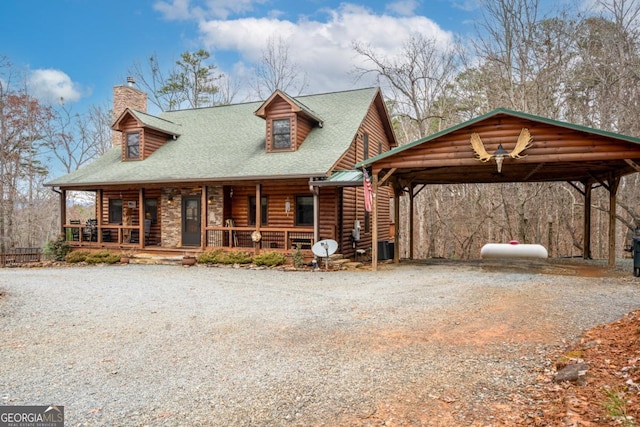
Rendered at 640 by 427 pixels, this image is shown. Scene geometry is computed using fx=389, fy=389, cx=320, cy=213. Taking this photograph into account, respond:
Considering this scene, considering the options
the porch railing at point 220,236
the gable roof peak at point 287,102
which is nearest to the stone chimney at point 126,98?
the porch railing at point 220,236

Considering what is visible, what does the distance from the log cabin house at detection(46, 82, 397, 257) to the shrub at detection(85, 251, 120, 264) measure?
0.77m

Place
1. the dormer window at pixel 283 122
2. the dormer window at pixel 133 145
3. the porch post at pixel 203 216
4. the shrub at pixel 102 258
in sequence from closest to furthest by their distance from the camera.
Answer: the porch post at pixel 203 216 < the dormer window at pixel 283 122 < the shrub at pixel 102 258 < the dormer window at pixel 133 145

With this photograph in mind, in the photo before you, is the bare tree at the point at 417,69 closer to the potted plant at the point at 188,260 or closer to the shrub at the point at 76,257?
the potted plant at the point at 188,260

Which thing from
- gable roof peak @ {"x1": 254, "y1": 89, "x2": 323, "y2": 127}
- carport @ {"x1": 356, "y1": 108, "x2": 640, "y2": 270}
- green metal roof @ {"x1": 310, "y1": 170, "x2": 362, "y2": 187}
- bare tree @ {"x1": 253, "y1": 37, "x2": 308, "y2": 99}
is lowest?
green metal roof @ {"x1": 310, "y1": 170, "x2": 362, "y2": 187}

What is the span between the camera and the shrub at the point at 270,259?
12812 millimetres

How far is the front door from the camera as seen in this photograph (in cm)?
1562

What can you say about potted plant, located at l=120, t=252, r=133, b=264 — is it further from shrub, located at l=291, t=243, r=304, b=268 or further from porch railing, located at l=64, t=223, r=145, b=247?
shrub, located at l=291, t=243, r=304, b=268

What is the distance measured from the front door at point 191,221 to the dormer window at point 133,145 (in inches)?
146

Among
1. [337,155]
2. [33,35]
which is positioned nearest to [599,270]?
[337,155]

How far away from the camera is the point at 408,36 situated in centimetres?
2075

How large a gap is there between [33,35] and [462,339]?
3052cm

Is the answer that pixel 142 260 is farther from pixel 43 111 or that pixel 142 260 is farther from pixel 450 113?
pixel 450 113

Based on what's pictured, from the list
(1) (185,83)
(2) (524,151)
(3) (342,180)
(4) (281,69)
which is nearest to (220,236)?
(3) (342,180)

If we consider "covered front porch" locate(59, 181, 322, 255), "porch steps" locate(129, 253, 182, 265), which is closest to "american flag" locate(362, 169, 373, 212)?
"covered front porch" locate(59, 181, 322, 255)
